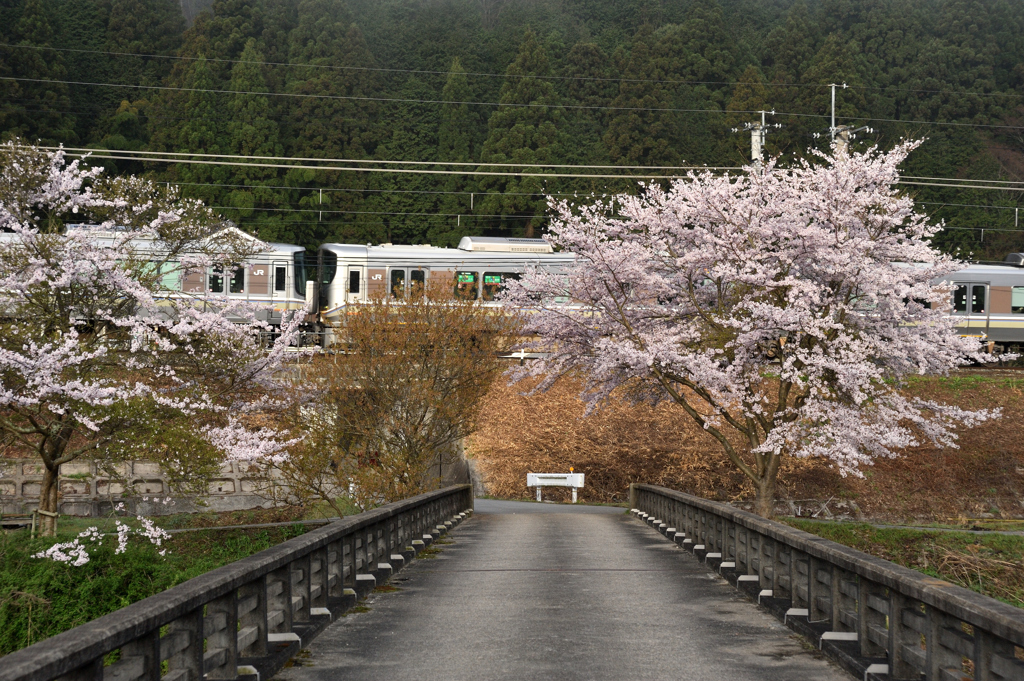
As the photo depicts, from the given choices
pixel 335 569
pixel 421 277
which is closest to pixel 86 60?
pixel 421 277

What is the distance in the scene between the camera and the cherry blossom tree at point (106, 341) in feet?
63.5

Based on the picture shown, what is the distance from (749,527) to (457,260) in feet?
110

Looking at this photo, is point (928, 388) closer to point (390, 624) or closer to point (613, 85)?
point (390, 624)

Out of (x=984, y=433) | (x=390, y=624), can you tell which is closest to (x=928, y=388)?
(x=984, y=433)

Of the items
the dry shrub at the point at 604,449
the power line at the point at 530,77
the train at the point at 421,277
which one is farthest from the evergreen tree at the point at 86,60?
the dry shrub at the point at 604,449

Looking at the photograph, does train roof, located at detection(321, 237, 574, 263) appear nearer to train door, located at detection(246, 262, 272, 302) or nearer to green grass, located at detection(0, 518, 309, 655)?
train door, located at detection(246, 262, 272, 302)

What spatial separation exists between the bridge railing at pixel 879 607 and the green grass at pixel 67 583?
834 centimetres

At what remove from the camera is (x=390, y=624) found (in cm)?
1087

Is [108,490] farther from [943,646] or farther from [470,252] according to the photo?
[943,646]

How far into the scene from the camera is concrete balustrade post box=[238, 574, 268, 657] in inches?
339

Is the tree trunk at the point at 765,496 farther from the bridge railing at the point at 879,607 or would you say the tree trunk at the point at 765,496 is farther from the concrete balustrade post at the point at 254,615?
the concrete balustrade post at the point at 254,615

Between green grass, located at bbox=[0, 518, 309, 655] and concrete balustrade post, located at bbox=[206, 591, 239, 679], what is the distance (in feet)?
19.4

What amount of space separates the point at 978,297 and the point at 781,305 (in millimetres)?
28104

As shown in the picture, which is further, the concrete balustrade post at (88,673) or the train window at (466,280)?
the train window at (466,280)
